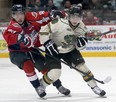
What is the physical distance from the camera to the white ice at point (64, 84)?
4.39m

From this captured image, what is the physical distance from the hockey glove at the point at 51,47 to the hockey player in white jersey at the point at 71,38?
0.05 ft

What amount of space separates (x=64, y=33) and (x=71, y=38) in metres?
0.08

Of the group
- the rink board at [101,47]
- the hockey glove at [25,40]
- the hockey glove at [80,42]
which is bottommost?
the rink board at [101,47]

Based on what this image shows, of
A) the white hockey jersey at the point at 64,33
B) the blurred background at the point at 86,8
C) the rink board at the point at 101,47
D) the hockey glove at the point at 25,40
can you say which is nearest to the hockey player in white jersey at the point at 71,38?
the white hockey jersey at the point at 64,33

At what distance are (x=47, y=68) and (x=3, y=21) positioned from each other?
395 cm

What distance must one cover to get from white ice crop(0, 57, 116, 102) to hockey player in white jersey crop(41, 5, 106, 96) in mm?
217

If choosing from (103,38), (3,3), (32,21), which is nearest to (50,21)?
(32,21)

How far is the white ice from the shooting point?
14.4 ft

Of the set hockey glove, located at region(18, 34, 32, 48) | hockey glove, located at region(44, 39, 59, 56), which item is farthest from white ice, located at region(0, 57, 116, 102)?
hockey glove, located at region(18, 34, 32, 48)

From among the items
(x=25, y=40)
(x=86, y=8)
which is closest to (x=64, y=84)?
(x=25, y=40)

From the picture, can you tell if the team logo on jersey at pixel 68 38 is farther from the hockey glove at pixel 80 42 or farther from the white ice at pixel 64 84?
the white ice at pixel 64 84

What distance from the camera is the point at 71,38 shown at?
4.33m

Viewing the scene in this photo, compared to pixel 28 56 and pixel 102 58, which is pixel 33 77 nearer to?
pixel 28 56

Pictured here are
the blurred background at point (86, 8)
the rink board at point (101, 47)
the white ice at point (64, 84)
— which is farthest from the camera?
the blurred background at point (86, 8)
